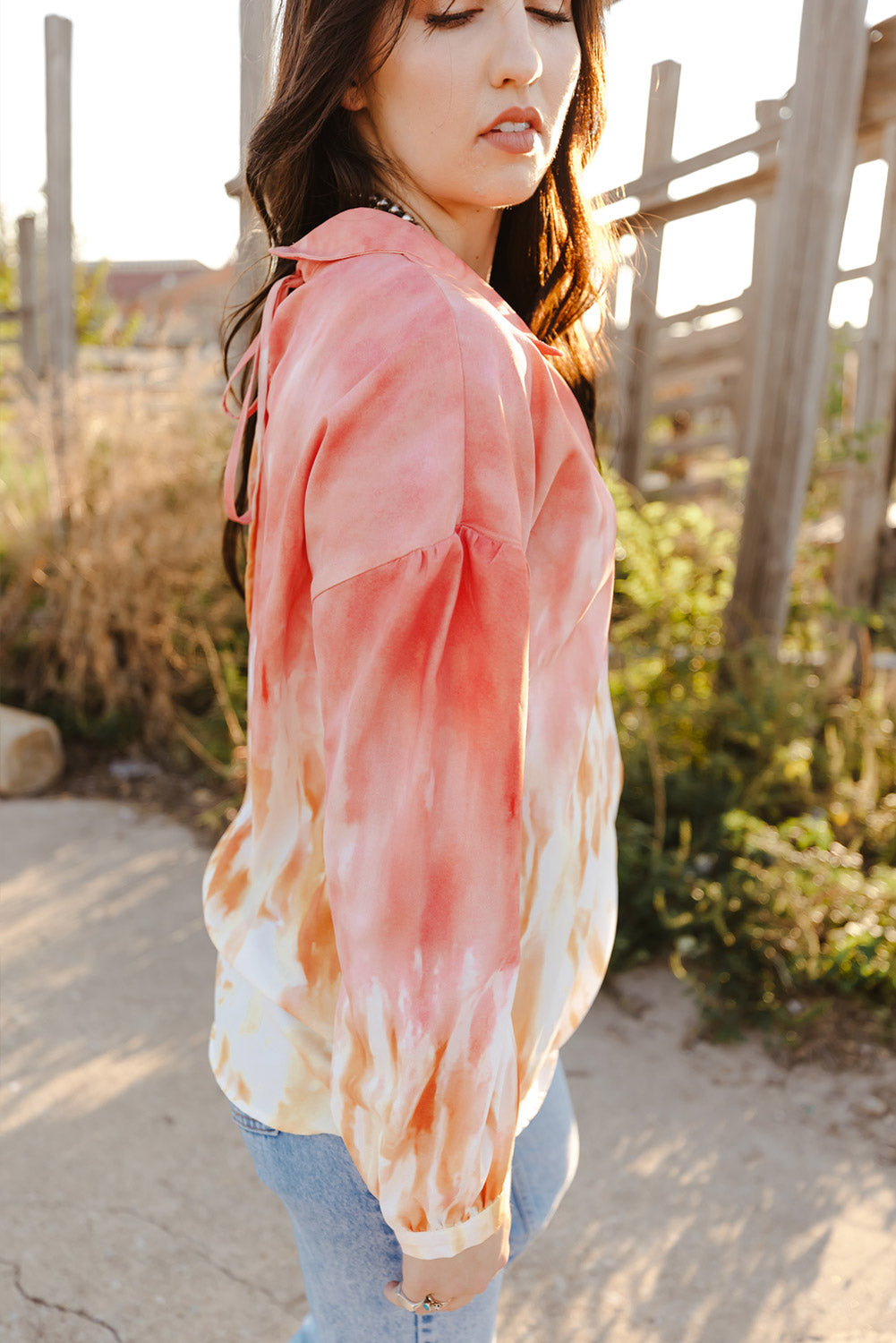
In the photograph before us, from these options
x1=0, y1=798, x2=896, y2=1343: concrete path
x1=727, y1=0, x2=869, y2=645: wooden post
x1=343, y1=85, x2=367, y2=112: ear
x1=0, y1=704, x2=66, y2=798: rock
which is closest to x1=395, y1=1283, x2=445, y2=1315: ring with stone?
x1=343, y1=85, x2=367, y2=112: ear

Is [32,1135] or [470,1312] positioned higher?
[470,1312]

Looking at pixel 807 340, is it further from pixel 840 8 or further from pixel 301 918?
pixel 301 918

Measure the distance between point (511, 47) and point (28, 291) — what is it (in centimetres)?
776

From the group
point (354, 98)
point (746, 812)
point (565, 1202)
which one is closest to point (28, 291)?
point (746, 812)

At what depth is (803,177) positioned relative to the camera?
10.2 ft

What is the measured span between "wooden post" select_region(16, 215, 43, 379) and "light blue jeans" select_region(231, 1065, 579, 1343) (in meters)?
7.41

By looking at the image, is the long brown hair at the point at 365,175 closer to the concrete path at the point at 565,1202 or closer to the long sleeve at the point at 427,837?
the long sleeve at the point at 427,837

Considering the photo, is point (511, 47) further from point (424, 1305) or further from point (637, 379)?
point (637, 379)

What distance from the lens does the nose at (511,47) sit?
2.75 feet

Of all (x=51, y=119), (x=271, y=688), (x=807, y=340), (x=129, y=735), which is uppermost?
(x=51, y=119)

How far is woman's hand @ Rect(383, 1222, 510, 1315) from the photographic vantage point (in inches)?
31.1

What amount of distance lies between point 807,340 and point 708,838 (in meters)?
1.54

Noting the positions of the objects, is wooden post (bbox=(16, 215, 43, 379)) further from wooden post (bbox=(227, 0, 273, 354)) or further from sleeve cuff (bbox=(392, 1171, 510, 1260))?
sleeve cuff (bbox=(392, 1171, 510, 1260))

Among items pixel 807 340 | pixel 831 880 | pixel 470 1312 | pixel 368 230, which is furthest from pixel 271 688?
pixel 807 340
